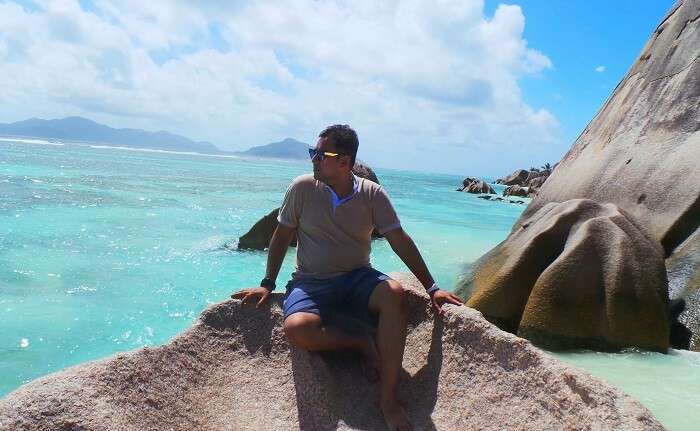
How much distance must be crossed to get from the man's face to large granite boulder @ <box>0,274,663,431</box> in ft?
2.94

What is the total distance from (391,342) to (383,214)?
2.72 ft

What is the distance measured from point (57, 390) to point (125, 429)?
1.23 feet

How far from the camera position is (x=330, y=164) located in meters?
3.68

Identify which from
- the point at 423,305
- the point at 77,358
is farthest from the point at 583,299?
the point at 77,358

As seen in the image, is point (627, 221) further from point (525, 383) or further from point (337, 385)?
point (337, 385)

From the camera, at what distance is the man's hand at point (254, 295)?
3.79 meters

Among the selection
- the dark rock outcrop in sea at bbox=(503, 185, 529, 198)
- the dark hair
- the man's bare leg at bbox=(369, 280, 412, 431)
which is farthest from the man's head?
the dark rock outcrop in sea at bbox=(503, 185, 529, 198)

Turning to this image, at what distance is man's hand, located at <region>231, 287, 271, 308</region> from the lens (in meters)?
3.79

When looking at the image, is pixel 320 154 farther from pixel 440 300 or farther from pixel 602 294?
pixel 602 294

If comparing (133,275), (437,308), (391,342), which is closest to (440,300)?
(437,308)

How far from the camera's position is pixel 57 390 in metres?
2.83

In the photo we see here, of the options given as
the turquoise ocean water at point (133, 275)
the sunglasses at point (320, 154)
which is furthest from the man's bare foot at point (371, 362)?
the turquoise ocean water at point (133, 275)

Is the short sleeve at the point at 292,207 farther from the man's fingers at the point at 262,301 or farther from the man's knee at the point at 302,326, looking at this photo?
the man's knee at the point at 302,326

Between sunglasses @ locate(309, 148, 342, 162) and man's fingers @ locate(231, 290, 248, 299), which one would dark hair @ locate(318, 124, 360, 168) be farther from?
man's fingers @ locate(231, 290, 248, 299)
